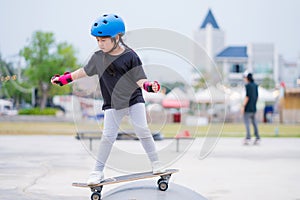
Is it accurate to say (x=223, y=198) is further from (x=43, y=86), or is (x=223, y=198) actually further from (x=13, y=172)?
(x=43, y=86)

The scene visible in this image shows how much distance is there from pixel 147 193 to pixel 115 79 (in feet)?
3.59

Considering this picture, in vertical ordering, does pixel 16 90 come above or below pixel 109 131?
below

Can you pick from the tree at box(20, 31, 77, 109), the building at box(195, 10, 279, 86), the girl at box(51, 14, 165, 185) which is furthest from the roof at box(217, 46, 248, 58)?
the girl at box(51, 14, 165, 185)

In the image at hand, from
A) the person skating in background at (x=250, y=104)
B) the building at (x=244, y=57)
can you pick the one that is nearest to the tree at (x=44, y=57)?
the person skating in background at (x=250, y=104)

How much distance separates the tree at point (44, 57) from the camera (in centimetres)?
4994

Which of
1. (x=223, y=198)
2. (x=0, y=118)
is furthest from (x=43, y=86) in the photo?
(x=223, y=198)

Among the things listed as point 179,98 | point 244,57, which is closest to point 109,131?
point 179,98

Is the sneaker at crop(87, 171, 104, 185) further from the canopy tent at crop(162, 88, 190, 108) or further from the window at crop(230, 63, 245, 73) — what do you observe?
the window at crop(230, 63, 245, 73)

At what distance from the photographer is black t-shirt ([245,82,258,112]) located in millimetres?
15740

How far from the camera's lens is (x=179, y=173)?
959cm

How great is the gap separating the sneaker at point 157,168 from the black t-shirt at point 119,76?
64 cm

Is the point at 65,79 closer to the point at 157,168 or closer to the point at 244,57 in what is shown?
the point at 157,168

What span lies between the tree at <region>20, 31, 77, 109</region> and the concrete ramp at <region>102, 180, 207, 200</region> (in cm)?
4411

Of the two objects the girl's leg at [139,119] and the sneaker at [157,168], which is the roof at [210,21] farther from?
the girl's leg at [139,119]
